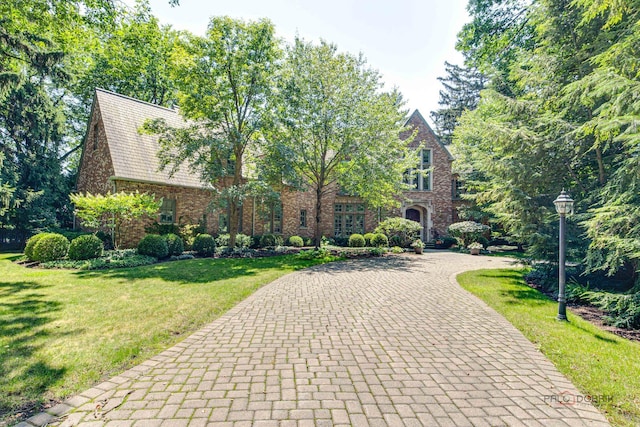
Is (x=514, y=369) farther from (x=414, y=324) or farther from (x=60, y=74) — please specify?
(x=60, y=74)

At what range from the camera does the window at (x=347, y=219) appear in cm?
2339

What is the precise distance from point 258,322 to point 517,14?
1417 centimetres

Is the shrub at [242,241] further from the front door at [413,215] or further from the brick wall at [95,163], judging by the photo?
the front door at [413,215]

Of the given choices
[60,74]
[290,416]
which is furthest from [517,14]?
[60,74]

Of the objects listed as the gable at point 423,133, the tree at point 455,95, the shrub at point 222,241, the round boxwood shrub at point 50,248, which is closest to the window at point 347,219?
the gable at point 423,133

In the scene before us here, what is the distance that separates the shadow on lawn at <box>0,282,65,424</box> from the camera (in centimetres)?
295

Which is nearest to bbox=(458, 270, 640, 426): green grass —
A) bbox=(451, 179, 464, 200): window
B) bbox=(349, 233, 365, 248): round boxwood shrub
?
bbox=(349, 233, 365, 248): round boxwood shrub

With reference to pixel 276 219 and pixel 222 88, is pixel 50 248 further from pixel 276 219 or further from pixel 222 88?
pixel 276 219

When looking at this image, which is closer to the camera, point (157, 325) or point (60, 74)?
point (157, 325)

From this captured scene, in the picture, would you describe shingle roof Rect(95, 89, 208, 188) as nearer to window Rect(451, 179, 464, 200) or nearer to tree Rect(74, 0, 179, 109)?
tree Rect(74, 0, 179, 109)

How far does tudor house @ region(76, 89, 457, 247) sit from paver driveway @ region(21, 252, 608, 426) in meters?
11.6

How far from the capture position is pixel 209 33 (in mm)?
13516

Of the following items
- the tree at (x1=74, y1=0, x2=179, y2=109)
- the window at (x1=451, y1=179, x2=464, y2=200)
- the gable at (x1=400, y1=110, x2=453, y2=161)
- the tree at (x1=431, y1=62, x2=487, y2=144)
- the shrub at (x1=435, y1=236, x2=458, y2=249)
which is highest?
the tree at (x1=431, y1=62, x2=487, y2=144)

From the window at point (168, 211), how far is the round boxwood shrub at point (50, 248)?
461cm
